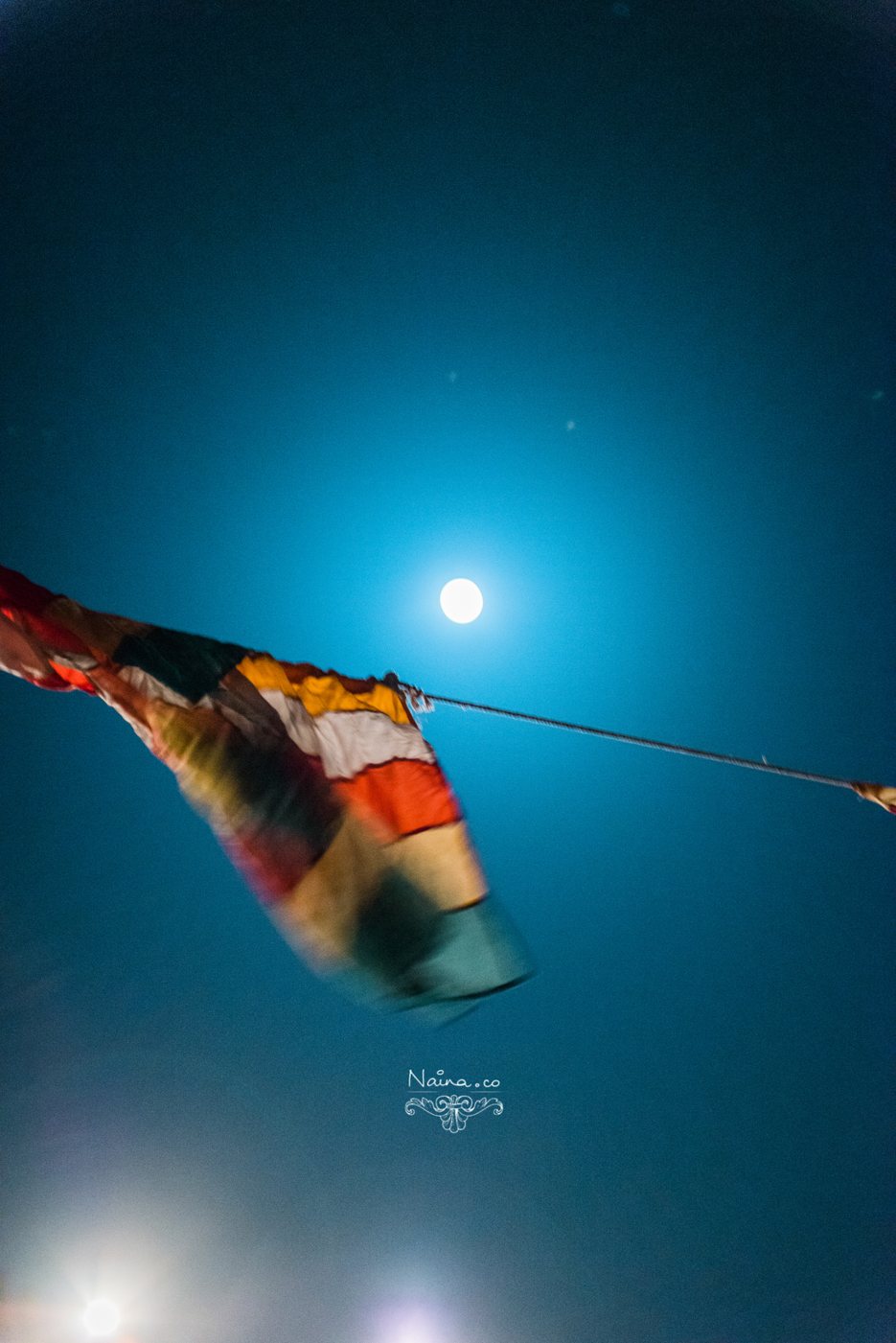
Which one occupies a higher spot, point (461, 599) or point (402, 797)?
point (461, 599)

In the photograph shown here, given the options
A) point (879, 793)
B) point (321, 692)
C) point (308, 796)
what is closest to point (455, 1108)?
point (308, 796)

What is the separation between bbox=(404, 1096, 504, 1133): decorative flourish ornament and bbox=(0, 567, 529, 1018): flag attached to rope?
4078 mm

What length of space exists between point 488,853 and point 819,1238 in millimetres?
4417

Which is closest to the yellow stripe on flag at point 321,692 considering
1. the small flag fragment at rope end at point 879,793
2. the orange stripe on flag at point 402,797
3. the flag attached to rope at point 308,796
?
the flag attached to rope at point 308,796

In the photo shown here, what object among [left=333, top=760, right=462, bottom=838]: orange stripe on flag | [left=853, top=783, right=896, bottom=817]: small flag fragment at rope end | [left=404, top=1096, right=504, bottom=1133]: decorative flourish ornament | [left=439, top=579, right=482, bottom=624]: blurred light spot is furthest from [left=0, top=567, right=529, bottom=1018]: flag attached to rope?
[left=404, top=1096, right=504, bottom=1133]: decorative flourish ornament

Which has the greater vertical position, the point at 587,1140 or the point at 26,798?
the point at 26,798

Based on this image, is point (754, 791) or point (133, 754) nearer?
point (133, 754)

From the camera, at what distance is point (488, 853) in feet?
21.1

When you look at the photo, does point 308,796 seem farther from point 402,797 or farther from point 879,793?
point 879,793

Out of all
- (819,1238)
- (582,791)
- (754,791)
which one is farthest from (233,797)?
(819,1238)

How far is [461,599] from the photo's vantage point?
5.05 meters

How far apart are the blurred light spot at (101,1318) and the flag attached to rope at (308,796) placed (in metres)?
5.14

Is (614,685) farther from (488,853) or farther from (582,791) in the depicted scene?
(488,853)

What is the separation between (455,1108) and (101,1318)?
3.17m
